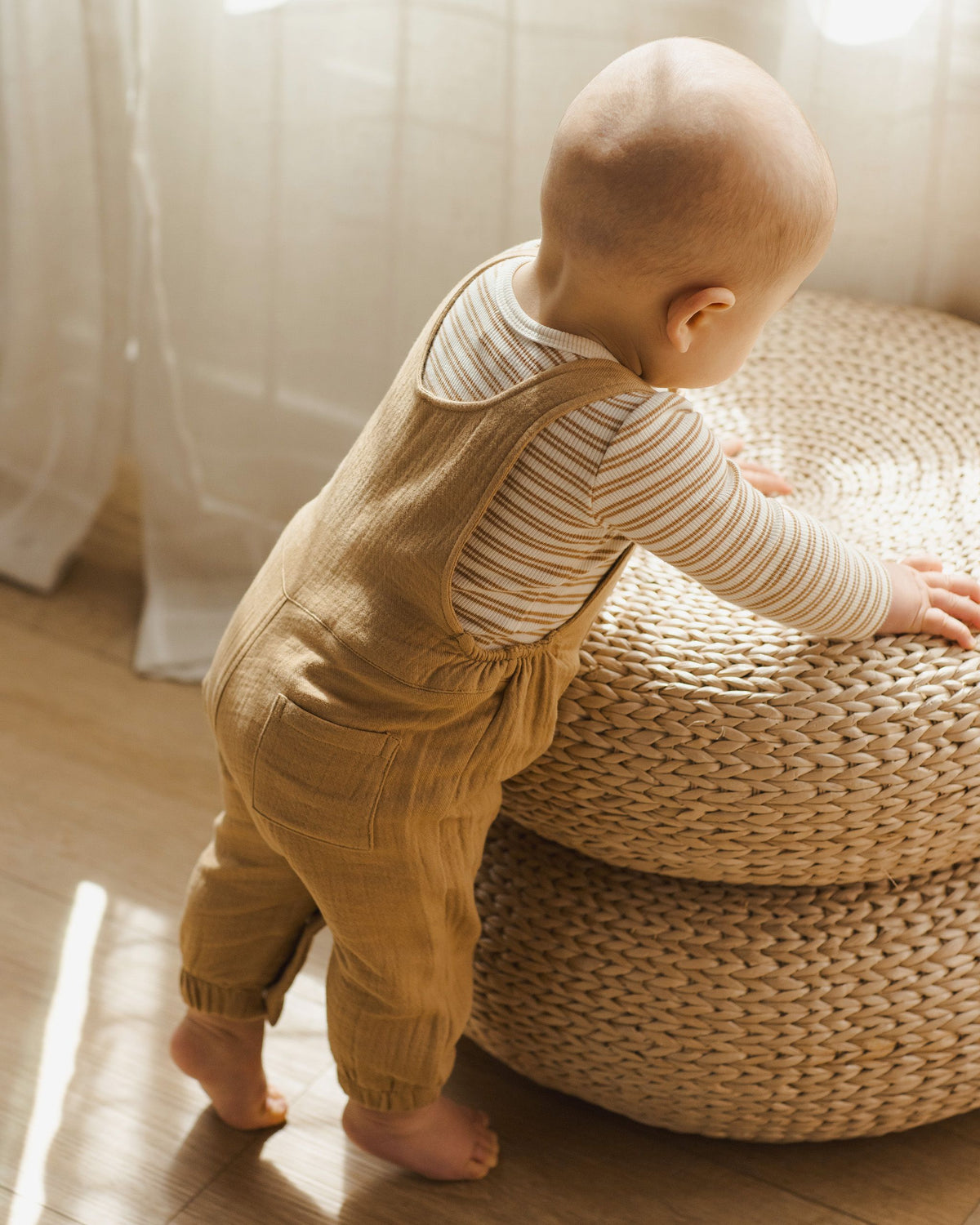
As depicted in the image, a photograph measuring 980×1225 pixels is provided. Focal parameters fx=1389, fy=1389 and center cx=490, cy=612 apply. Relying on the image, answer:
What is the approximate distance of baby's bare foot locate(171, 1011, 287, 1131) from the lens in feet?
3.26

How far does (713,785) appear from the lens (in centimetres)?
85

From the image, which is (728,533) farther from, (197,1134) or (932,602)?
(197,1134)

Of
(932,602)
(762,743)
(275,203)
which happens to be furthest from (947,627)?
(275,203)

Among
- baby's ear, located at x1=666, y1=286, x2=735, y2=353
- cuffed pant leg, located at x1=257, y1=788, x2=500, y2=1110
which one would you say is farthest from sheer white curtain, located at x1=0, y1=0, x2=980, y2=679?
cuffed pant leg, located at x1=257, y1=788, x2=500, y2=1110

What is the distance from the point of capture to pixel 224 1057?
3.27ft

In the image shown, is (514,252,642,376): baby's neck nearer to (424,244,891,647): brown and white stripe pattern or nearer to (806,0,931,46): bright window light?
(424,244,891,647): brown and white stripe pattern

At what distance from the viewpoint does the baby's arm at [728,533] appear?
73cm

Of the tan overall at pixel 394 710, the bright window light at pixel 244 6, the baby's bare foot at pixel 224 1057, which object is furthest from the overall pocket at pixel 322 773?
the bright window light at pixel 244 6

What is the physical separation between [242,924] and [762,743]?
38 centimetres

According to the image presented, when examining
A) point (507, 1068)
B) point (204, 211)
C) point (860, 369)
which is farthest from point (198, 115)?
point (507, 1068)

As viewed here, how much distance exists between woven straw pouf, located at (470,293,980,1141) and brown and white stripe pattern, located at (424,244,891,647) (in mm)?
78

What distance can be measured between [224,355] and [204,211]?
15 cm

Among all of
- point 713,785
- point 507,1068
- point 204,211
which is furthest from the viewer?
point 204,211

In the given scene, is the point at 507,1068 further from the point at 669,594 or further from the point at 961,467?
the point at 961,467
